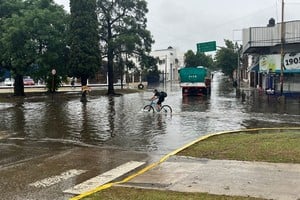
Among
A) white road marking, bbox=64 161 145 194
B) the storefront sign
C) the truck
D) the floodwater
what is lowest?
the floodwater

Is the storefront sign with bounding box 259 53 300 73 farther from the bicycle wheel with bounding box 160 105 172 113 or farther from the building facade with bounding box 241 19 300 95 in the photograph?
the bicycle wheel with bounding box 160 105 172 113

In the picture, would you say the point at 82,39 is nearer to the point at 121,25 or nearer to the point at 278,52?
the point at 121,25

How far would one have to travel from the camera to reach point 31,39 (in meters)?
40.4

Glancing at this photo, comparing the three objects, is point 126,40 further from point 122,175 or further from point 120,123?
point 122,175

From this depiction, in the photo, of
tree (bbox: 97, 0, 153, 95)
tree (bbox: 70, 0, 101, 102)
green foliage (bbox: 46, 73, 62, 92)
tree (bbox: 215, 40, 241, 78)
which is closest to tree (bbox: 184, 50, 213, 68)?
tree (bbox: 215, 40, 241, 78)

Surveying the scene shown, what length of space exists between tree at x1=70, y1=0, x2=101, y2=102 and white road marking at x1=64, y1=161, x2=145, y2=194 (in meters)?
31.0

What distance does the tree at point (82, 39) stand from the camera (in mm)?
41469

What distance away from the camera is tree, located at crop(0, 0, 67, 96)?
129ft

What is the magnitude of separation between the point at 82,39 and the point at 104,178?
34.1 meters

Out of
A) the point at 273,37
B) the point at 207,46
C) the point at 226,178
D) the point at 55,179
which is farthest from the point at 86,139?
the point at 207,46

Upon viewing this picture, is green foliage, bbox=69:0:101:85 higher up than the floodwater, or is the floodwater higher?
green foliage, bbox=69:0:101:85

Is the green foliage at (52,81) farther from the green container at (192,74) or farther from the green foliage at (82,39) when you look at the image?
the green container at (192,74)

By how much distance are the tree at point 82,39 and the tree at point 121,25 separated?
445 cm

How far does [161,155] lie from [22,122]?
10634 mm
